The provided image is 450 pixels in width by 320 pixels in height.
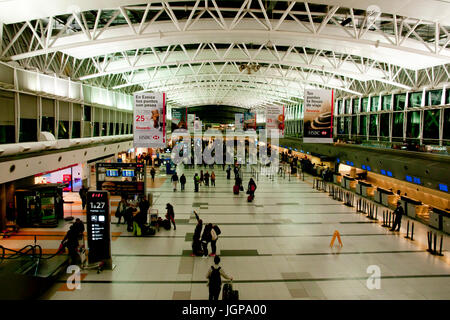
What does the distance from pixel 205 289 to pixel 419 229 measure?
34.3 ft

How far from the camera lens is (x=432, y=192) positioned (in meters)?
16.1

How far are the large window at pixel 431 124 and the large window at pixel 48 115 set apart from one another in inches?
827

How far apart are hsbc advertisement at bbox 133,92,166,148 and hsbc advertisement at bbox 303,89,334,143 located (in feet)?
21.6

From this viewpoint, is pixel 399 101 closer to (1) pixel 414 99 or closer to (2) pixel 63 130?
(1) pixel 414 99

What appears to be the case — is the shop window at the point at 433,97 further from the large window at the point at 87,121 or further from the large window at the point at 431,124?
the large window at the point at 87,121

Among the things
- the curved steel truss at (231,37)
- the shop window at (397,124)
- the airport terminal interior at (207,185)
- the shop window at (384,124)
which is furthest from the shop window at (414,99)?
the shop window at (384,124)

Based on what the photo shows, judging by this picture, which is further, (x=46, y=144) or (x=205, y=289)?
(x=46, y=144)

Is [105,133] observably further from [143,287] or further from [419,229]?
[419,229]

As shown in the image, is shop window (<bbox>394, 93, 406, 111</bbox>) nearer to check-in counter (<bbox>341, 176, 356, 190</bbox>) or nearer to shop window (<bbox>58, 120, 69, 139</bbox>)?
check-in counter (<bbox>341, 176, 356, 190</bbox>)

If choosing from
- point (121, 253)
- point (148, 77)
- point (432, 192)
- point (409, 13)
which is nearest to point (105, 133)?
point (148, 77)

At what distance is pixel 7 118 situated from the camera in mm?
11406

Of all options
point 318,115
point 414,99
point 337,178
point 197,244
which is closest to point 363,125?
point 337,178

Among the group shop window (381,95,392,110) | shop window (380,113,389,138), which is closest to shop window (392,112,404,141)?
shop window (380,113,389,138)

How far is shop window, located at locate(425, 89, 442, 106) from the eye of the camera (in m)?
18.2
